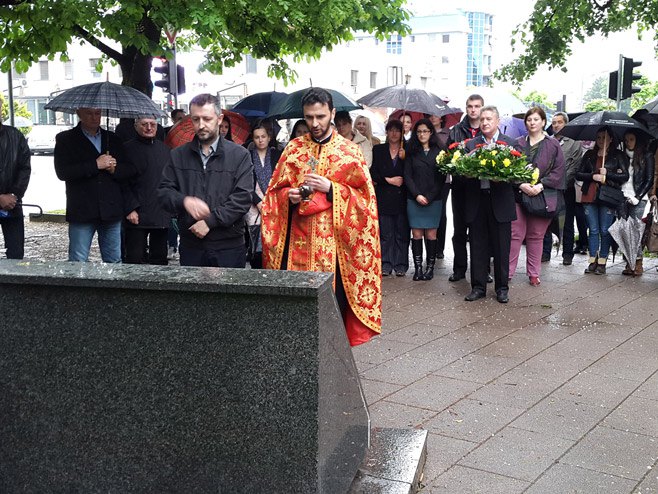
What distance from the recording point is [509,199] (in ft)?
33.3

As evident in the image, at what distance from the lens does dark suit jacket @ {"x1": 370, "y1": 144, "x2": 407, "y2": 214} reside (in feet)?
38.8

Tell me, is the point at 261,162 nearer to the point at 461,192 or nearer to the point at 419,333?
the point at 419,333

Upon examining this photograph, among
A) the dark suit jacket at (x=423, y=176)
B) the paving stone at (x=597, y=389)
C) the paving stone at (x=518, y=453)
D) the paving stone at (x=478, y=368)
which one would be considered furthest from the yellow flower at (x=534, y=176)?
the paving stone at (x=518, y=453)

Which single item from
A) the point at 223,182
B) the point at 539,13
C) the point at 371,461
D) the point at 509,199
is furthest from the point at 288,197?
the point at 539,13

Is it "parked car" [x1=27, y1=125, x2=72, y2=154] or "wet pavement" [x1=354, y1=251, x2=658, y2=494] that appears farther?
"parked car" [x1=27, y1=125, x2=72, y2=154]

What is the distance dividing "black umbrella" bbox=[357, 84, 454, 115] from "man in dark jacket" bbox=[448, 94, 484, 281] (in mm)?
1007

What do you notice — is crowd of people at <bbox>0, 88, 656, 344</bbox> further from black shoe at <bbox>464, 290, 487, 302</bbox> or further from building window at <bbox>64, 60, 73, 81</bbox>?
building window at <bbox>64, 60, 73, 81</bbox>

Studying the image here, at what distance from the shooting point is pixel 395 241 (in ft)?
39.3

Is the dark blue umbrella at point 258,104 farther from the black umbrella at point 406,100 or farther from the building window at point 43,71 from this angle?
the building window at point 43,71

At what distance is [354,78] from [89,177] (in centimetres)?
7053

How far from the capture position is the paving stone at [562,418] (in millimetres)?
5848

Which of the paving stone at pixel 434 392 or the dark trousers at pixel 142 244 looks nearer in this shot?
the paving stone at pixel 434 392

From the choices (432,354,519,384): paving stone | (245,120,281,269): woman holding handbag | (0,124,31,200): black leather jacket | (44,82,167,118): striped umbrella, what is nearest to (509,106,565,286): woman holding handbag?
(245,120,281,269): woman holding handbag

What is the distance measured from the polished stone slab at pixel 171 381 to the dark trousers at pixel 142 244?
226 inches
